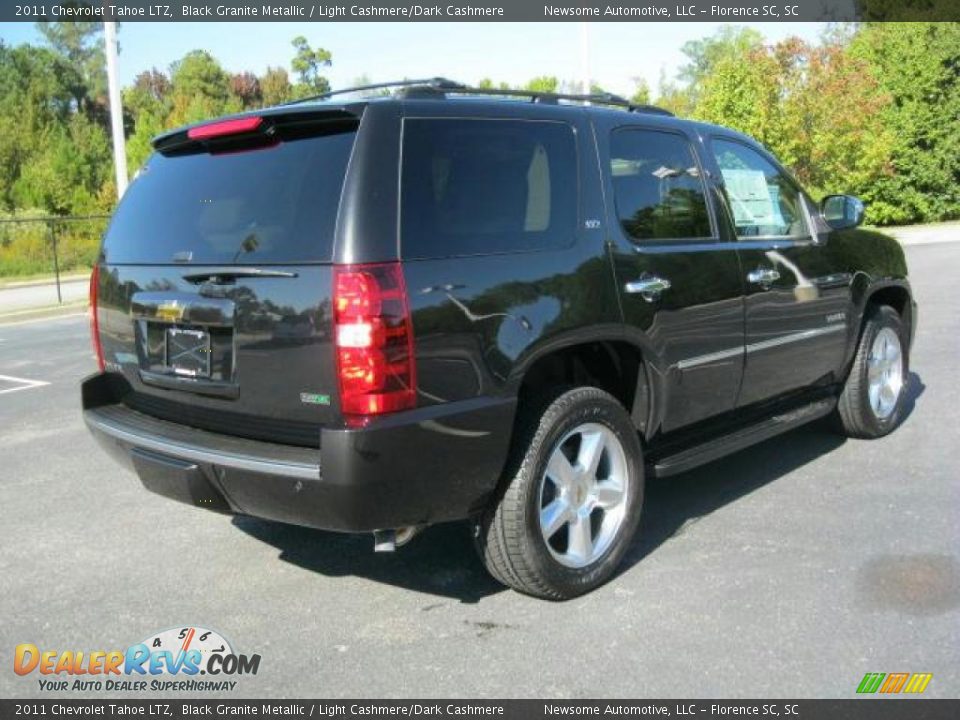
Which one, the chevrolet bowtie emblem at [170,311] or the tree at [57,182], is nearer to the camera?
the chevrolet bowtie emblem at [170,311]

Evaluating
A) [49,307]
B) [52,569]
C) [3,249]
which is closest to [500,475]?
[52,569]

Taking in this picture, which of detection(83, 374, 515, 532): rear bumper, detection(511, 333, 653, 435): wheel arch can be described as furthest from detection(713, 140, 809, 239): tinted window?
detection(83, 374, 515, 532): rear bumper

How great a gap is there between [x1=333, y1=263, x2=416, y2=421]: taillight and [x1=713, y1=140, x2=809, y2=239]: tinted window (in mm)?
2343

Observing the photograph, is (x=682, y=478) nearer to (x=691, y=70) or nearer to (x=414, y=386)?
(x=414, y=386)

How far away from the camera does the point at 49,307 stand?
17.0 m

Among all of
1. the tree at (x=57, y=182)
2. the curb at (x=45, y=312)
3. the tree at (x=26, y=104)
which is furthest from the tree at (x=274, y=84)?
the curb at (x=45, y=312)

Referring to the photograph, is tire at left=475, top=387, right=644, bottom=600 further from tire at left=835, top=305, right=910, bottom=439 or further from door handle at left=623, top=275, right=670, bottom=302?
tire at left=835, top=305, right=910, bottom=439

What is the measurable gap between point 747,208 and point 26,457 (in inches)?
191

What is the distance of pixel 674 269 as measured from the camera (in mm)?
4211

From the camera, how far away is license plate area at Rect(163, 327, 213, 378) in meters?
3.51

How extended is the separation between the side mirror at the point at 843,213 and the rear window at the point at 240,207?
3.37m

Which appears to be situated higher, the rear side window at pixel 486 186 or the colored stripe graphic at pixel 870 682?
the rear side window at pixel 486 186

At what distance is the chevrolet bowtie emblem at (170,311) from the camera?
3.54 meters
